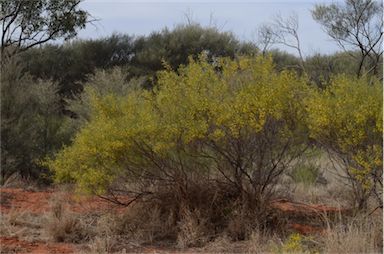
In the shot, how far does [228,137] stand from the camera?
8.93m

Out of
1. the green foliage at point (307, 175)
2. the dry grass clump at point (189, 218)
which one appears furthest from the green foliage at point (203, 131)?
the green foliage at point (307, 175)

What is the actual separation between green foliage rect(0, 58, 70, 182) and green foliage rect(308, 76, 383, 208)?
782cm

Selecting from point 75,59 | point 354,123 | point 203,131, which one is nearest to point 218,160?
point 203,131

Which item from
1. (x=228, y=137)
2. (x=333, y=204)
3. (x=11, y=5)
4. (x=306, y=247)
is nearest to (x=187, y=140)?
(x=228, y=137)

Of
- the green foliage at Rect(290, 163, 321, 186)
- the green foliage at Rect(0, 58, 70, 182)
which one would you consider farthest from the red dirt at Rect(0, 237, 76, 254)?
the green foliage at Rect(290, 163, 321, 186)

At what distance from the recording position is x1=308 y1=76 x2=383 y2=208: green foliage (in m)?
8.15

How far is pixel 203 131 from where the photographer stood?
28.0 ft

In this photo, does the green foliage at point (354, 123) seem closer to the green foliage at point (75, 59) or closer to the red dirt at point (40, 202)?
the red dirt at point (40, 202)

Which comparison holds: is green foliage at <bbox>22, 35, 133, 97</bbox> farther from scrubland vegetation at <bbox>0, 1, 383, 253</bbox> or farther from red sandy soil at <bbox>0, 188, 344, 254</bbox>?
scrubland vegetation at <bbox>0, 1, 383, 253</bbox>

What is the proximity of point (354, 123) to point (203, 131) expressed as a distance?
1956 millimetres

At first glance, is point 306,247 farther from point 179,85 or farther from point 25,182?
point 25,182

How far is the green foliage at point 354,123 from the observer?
815 cm

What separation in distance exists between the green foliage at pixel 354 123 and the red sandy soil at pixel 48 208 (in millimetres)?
700

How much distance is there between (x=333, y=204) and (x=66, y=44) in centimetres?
1883
